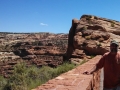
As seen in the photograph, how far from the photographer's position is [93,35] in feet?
44.2

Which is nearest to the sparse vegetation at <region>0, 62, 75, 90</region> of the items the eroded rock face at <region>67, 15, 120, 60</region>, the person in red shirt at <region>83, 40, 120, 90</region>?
the eroded rock face at <region>67, 15, 120, 60</region>

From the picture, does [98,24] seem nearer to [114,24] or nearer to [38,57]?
[114,24]

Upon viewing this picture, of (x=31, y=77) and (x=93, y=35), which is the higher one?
(x=93, y=35)

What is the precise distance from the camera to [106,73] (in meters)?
4.11

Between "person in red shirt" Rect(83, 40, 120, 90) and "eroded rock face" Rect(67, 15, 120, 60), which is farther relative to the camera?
"eroded rock face" Rect(67, 15, 120, 60)

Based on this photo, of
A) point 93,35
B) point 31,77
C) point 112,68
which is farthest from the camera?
point 93,35

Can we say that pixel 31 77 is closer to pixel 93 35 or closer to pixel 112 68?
pixel 93 35

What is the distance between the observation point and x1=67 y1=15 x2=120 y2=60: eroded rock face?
1273 cm

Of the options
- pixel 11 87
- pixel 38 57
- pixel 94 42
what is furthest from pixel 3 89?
pixel 38 57

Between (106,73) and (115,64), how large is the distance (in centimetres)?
25

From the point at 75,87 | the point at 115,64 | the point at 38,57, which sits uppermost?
the point at 115,64

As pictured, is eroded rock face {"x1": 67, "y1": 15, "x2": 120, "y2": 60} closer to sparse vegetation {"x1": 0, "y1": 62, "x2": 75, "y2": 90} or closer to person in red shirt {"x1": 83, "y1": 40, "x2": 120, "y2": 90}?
sparse vegetation {"x1": 0, "y1": 62, "x2": 75, "y2": 90}

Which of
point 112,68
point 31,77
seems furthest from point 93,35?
point 112,68

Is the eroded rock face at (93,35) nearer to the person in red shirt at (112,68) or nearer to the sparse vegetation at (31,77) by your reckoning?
the sparse vegetation at (31,77)
